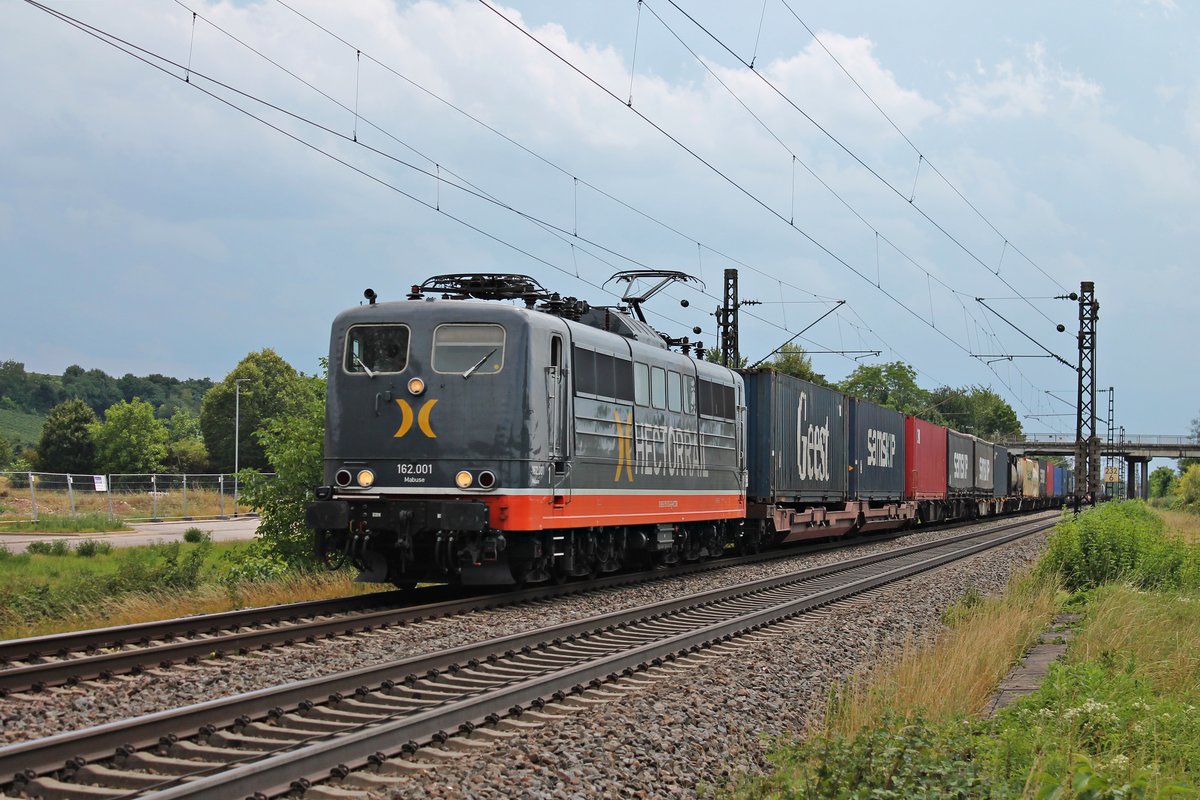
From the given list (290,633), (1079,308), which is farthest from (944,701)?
(1079,308)

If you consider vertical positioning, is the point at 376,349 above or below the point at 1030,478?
above

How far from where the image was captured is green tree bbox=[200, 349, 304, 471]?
79000 millimetres

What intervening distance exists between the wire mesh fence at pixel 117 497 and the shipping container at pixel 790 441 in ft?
56.9

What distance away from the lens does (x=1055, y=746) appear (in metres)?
6.62

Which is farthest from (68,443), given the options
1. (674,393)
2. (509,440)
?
(509,440)

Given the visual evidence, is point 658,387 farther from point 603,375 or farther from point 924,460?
point 924,460

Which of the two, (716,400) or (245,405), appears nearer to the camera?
A: (716,400)

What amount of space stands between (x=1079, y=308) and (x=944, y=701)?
33558 millimetres

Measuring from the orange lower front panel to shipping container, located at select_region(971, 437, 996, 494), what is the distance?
2925 centimetres

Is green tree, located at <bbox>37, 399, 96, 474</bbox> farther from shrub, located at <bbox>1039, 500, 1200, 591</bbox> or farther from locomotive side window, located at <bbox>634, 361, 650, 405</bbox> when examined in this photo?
shrub, located at <bbox>1039, 500, 1200, 591</bbox>

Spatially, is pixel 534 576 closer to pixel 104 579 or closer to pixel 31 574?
pixel 104 579

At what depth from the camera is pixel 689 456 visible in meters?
18.2

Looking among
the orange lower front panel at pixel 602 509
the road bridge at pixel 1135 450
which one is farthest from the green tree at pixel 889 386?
A: the orange lower front panel at pixel 602 509

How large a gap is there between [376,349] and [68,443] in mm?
67519
